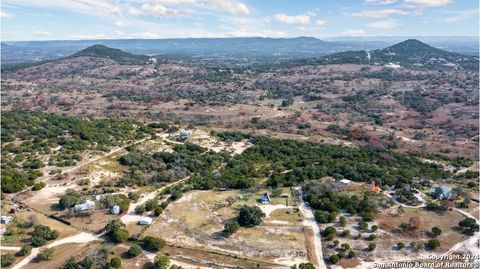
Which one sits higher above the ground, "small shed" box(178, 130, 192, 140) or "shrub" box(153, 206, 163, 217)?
"small shed" box(178, 130, 192, 140)

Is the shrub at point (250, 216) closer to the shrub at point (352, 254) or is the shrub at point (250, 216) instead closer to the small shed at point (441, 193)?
the shrub at point (352, 254)

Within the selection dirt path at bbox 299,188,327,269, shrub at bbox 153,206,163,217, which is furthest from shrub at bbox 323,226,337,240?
shrub at bbox 153,206,163,217

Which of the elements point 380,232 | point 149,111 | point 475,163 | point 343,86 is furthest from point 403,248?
point 343,86

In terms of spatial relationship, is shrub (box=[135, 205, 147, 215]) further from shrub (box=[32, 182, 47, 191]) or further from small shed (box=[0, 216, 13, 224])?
shrub (box=[32, 182, 47, 191])

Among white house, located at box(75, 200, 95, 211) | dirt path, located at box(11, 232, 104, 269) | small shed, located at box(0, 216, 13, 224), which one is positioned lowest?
dirt path, located at box(11, 232, 104, 269)

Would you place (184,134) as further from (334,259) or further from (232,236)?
(334,259)

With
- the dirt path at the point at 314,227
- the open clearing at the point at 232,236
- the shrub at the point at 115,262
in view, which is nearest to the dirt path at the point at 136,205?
the open clearing at the point at 232,236

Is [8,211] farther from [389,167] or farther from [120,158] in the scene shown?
[389,167]
